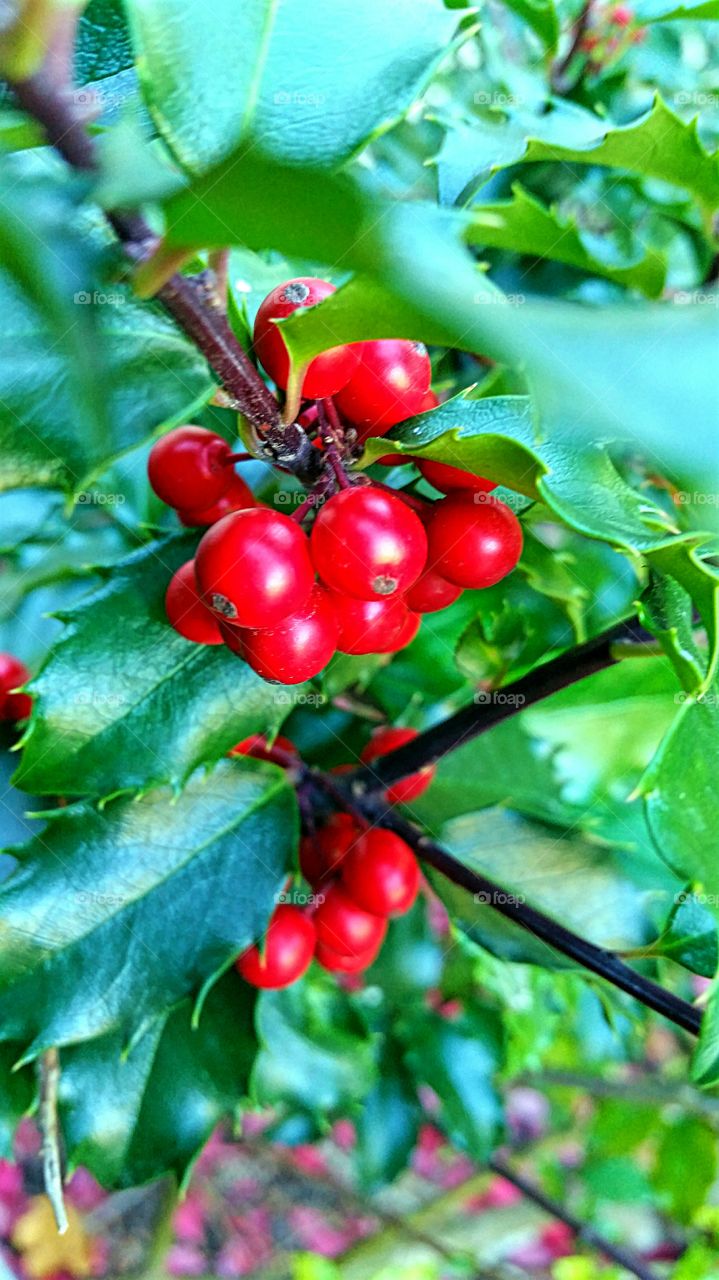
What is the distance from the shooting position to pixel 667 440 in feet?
0.67

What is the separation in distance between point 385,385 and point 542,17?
2.33ft

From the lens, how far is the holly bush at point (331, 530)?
0.34 m

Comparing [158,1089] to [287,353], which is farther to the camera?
[158,1089]

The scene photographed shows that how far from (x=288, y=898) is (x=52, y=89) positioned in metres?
0.59

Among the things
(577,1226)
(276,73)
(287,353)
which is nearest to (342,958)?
(287,353)

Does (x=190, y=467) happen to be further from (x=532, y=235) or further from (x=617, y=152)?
(x=617, y=152)

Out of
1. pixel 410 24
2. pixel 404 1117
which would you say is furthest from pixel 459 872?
pixel 404 1117

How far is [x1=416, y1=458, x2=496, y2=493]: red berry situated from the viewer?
1.66 ft

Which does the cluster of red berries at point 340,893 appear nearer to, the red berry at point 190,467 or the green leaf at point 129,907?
the green leaf at point 129,907

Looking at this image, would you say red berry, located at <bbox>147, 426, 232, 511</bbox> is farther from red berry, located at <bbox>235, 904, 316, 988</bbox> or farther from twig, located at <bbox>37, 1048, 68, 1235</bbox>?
twig, located at <bbox>37, 1048, 68, 1235</bbox>

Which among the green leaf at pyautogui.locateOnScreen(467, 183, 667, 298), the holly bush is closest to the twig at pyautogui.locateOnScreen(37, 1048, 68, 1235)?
the holly bush

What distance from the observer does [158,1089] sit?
0.77 metres

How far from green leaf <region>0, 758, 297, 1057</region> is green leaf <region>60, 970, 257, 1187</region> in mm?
60

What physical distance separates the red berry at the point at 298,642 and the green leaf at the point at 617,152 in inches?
10.8
